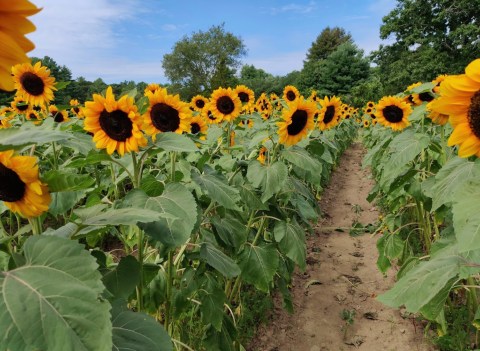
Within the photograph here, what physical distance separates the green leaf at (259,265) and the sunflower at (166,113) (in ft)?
2.71

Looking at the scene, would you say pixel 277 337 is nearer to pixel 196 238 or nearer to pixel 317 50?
pixel 196 238

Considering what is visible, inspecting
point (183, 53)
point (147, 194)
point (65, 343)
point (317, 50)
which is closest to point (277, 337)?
point (147, 194)

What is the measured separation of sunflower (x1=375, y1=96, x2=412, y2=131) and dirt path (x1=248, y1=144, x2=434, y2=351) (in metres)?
1.46

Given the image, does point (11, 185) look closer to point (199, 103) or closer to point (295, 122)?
point (295, 122)

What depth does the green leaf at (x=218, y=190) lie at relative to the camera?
72.3 inches

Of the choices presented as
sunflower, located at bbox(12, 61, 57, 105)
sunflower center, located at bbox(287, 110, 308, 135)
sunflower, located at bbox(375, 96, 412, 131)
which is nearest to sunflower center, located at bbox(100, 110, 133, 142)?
sunflower center, located at bbox(287, 110, 308, 135)

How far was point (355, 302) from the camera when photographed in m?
3.64

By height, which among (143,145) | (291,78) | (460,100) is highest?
(291,78)

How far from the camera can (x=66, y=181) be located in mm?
1134

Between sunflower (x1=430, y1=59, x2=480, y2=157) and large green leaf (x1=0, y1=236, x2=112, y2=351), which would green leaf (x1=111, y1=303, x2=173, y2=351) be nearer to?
large green leaf (x1=0, y1=236, x2=112, y2=351)

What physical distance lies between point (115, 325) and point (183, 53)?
53958mm

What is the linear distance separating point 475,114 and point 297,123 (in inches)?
53.1

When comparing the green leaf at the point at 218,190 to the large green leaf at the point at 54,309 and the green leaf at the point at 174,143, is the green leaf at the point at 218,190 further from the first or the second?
the large green leaf at the point at 54,309

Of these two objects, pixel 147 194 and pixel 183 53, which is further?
pixel 183 53
